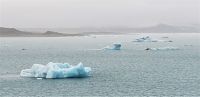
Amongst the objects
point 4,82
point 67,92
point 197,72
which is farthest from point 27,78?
point 197,72

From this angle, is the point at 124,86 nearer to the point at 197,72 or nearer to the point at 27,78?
the point at 27,78

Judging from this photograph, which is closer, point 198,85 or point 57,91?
point 57,91

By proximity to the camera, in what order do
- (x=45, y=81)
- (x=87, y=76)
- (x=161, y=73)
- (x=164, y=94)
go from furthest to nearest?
1. (x=161, y=73)
2. (x=87, y=76)
3. (x=45, y=81)
4. (x=164, y=94)

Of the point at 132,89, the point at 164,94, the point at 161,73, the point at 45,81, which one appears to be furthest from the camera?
the point at 161,73

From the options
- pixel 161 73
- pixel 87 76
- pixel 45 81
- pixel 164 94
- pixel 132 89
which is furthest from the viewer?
pixel 161 73

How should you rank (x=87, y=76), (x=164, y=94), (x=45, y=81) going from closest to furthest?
(x=164, y=94) → (x=45, y=81) → (x=87, y=76)

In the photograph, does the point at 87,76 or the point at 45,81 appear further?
the point at 87,76

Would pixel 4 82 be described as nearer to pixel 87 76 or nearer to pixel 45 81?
pixel 45 81

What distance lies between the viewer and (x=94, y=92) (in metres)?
35.0

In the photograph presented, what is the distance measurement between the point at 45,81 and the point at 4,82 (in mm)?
3348

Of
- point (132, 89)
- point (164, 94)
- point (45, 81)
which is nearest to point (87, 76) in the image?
point (45, 81)

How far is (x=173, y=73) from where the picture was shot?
1916 inches

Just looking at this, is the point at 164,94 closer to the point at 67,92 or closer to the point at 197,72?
the point at 67,92

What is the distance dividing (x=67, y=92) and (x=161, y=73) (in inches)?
616
